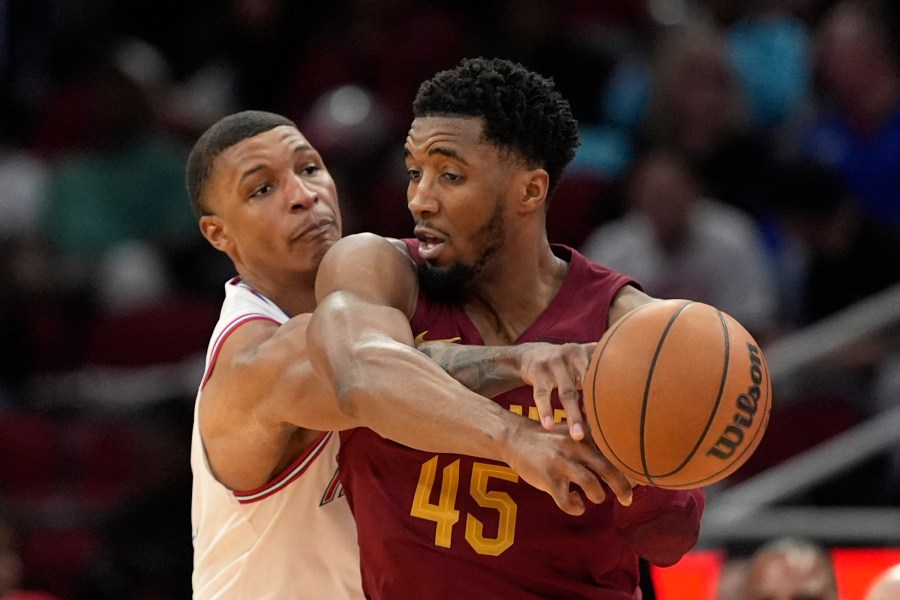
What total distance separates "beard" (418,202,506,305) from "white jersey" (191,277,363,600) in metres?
0.67

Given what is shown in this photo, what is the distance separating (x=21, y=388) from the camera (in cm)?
891

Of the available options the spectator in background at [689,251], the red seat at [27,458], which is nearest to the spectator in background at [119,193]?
the red seat at [27,458]

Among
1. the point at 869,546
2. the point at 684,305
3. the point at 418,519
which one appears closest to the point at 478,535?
the point at 418,519

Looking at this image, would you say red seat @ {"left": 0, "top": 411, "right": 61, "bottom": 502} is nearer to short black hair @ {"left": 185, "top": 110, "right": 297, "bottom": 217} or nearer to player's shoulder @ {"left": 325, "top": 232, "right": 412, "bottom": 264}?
short black hair @ {"left": 185, "top": 110, "right": 297, "bottom": 217}

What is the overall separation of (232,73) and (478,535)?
7.23m

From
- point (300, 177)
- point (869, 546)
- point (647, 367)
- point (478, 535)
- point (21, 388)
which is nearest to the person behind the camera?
point (647, 367)

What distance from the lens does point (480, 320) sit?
3.86 m

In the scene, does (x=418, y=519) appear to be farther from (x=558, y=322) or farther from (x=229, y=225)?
(x=229, y=225)

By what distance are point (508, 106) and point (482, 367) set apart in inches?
30.0

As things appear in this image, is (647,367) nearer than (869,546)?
Yes

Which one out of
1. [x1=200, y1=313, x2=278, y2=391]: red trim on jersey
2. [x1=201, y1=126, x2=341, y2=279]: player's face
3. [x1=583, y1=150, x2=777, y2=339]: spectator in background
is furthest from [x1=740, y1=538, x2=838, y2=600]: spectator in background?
[x1=583, y1=150, x2=777, y2=339]: spectator in background

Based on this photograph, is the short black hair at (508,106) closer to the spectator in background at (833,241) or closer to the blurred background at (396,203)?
the blurred background at (396,203)

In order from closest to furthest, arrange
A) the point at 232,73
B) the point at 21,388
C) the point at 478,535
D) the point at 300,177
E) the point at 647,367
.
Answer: the point at 647,367 < the point at 478,535 < the point at 300,177 < the point at 21,388 < the point at 232,73

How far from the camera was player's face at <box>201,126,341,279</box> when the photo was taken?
4.54 metres
